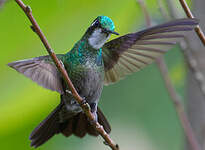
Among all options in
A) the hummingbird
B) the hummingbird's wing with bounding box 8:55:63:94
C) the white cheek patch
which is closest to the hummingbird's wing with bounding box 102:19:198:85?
the hummingbird

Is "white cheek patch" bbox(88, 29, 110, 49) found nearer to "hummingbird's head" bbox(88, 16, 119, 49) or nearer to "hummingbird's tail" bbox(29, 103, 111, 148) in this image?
"hummingbird's head" bbox(88, 16, 119, 49)

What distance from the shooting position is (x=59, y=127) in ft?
9.68

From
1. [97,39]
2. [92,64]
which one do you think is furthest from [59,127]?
[97,39]

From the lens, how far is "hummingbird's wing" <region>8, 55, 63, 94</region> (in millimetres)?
2324

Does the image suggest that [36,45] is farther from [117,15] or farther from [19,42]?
[117,15]

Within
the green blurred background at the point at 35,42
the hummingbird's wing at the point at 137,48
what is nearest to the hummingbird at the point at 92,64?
the hummingbird's wing at the point at 137,48

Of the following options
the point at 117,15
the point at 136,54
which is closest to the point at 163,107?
the point at 117,15

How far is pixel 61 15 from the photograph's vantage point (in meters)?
3.29

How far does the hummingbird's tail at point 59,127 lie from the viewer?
9.44 feet

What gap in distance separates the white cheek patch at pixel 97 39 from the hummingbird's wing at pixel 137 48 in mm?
141

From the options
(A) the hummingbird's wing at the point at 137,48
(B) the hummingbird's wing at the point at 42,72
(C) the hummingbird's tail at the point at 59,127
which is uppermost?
(B) the hummingbird's wing at the point at 42,72

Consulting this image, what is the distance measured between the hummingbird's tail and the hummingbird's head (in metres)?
0.50

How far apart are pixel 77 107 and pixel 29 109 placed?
1.86ft

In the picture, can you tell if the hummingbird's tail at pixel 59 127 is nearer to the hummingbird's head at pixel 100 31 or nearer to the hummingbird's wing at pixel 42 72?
the hummingbird's wing at pixel 42 72
